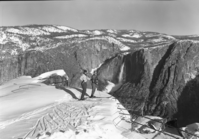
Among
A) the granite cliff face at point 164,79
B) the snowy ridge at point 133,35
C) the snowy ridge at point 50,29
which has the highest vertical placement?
the snowy ridge at point 50,29

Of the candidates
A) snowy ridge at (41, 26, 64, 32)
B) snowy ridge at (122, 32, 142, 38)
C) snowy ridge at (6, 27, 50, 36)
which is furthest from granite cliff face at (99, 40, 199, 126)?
snowy ridge at (122, 32, 142, 38)

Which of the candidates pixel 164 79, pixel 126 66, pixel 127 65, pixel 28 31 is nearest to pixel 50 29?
pixel 28 31

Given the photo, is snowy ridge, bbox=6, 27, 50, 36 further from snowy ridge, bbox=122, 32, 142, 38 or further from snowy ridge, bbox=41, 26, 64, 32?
snowy ridge, bbox=122, 32, 142, 38

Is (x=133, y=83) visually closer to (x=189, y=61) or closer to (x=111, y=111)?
(x=189, y=61)

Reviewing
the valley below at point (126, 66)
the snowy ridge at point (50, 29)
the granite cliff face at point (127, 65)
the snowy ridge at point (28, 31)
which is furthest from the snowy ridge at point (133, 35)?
the snowy ridge at point (28, 31)

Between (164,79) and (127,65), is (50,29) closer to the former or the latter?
(127,65)

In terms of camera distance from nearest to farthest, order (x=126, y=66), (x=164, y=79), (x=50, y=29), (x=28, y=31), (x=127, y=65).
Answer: (x=164, y=79) → (x=127, y=65) → (x=126, y=66) → (x=28, y=31) → (x=50, y=29)

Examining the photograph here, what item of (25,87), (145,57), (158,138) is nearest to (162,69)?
(145,57)

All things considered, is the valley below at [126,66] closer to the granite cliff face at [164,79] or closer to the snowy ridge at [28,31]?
the granite cliff face at [164,79]

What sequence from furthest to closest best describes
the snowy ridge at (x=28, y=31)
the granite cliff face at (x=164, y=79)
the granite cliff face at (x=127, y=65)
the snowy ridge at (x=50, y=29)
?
1. the snowy ridge at (x=50, y=29)
2. the snowy ridge at (x=28, y=31)
3. the granite cliff face at (x=127, y=65)
4. the granite cliff face at (x=164, y=79)
